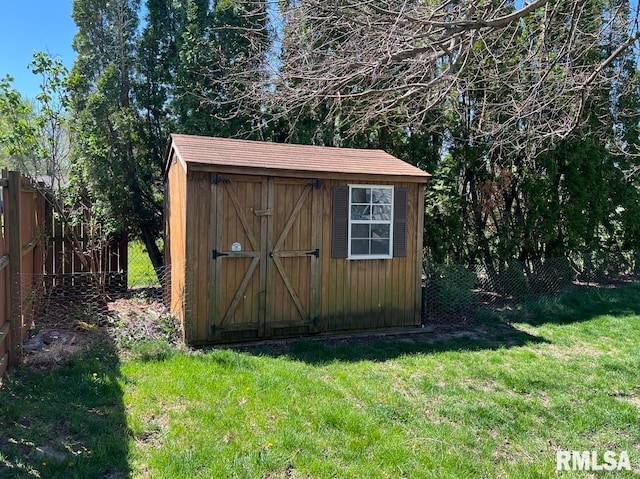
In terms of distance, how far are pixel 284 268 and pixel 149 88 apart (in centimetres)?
552

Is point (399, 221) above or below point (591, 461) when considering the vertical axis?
above

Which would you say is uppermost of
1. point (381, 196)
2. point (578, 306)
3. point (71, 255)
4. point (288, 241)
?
point (381, 196)

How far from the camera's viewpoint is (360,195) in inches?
245

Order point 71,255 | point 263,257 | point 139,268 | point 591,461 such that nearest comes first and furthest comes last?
point 591,461, point 263,257, point 71,255, point 139,268

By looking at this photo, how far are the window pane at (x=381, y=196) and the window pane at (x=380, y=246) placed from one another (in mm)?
531

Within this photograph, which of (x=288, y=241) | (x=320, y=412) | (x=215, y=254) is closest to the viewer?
(x=320, y=412)

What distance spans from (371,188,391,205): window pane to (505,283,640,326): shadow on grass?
9.49 ft

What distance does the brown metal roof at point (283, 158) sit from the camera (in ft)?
18.3

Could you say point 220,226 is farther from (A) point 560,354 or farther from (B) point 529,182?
(B) point 529,182

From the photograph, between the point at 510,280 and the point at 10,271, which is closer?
the point at 10,271

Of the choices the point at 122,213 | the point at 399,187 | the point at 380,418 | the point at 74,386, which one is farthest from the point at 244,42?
the point at 380,418

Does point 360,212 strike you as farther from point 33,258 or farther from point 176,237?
point 33,258

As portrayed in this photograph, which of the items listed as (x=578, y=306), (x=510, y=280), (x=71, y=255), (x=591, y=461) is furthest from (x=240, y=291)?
(x=578, y=306)

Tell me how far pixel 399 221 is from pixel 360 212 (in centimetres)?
59
